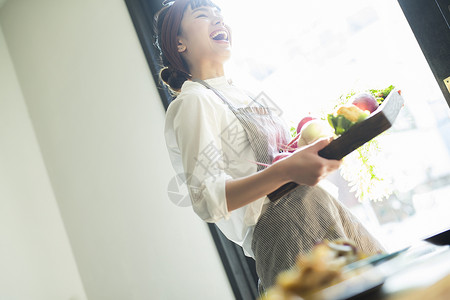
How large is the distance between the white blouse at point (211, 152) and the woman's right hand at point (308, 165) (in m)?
0.14

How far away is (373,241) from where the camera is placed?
1.07 m

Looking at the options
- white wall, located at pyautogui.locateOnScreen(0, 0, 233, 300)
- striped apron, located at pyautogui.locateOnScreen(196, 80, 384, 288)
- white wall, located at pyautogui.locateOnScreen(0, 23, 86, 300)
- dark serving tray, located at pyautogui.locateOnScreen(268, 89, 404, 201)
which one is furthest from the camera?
white wall, located at pyautogui.locateOnScreen(0, 23, 86, 300)

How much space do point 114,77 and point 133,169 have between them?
1.46ft

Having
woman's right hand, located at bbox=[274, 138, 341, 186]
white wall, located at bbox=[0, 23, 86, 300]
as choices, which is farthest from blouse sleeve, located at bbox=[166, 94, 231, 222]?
white wall, located at bbox=[0, 23, 86, 300]

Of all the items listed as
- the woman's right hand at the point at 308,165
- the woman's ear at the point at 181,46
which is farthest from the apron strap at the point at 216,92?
the woman's right hand at the point at 308,165

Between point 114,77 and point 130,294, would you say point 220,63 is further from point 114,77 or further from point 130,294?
point 130,294

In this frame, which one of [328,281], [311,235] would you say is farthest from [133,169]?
[328,281]

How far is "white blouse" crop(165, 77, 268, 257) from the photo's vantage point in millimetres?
980

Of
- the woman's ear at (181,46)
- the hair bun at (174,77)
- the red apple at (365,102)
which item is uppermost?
the woman's ear at (181,46)

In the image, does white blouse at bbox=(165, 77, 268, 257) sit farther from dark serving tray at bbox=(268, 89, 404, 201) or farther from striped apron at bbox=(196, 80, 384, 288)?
dark serving tray at bbox=(268, 89, 404, 201)

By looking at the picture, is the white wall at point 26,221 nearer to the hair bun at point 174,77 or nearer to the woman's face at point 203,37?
the hair bun at point 174,77

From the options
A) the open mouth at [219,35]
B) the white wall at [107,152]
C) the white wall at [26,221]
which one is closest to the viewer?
the open mouth at [219,35]

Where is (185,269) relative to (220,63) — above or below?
below

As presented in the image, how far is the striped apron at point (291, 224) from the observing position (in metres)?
1.01
